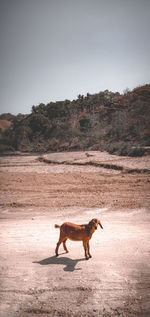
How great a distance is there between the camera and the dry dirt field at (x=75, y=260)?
369 centimetres

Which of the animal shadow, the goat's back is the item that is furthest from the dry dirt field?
the goat's back

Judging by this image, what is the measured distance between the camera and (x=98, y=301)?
375cm

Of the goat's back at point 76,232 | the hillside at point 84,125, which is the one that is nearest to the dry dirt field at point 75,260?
the goat's back at point 76,232

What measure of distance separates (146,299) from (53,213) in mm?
5338

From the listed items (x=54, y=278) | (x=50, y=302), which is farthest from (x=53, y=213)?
(x=50, y=302)

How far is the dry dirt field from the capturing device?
145 inches

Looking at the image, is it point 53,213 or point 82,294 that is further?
point 53,213

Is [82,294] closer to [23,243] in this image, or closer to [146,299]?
[146,299]

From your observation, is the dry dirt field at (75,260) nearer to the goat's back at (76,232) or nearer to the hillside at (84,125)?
the goat's back at (76,232)

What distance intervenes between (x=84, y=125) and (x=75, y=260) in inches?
1506

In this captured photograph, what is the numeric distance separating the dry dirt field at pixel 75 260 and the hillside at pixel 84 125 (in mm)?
19398

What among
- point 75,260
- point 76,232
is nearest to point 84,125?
point 75,260

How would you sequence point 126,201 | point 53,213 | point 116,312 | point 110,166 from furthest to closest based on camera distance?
point 110,166 → point 126,201 → point 53,213 → point 116,312

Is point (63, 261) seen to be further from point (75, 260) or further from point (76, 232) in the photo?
point (76, 232)
